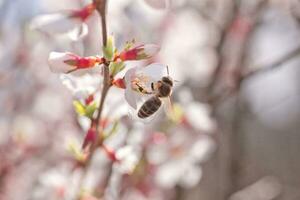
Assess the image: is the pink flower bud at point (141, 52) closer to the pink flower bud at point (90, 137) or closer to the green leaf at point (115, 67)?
the green leaf at point (115, 67)

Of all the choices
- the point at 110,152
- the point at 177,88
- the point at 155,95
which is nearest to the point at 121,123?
the point at 110,152

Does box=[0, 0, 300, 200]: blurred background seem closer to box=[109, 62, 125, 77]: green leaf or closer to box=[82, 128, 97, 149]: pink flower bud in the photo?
box=[82, 128, 97, 149]: pink flower bud

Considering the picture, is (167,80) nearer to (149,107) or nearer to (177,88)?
(149,107)

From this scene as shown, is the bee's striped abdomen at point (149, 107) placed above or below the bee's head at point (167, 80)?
below

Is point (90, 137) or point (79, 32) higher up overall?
point (79, 32)

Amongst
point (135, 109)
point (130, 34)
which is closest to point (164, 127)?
point (130, 34)

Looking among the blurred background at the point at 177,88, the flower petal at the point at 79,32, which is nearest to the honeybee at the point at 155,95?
the flower petal at the point at 79,32

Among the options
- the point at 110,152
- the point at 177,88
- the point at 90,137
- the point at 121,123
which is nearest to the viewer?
the point at 90,137

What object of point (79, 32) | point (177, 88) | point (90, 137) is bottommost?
point (90, 137)
